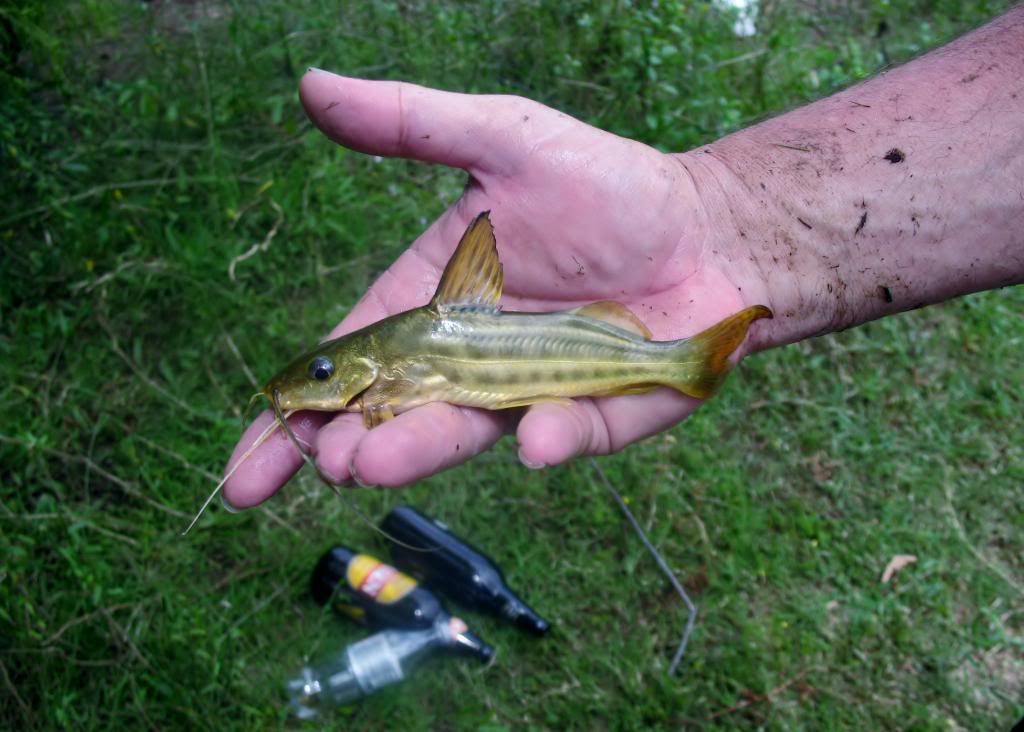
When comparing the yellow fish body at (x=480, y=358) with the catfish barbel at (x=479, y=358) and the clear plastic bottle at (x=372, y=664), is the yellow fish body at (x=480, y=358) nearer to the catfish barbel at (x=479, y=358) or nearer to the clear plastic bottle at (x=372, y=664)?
the catfish barbel at (x=479, y=358)

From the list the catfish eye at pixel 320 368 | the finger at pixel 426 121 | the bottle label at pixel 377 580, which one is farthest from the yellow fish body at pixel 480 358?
the bottle label at pixel 377 580

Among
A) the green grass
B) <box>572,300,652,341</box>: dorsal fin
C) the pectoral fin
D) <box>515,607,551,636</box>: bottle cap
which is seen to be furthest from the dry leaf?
the pectoral fin

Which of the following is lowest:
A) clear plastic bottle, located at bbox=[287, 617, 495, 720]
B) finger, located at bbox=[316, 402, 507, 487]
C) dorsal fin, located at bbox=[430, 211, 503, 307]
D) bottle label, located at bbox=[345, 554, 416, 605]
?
clear plastic bottle, located at bbox=[287, 617, 495, 720]

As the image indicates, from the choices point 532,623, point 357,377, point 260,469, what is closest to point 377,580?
point 532,623

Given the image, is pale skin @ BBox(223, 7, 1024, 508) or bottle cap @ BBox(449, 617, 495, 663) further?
bottle cap @ BBox(449, 617, 495, 663)

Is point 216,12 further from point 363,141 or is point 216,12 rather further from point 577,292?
point 577,292

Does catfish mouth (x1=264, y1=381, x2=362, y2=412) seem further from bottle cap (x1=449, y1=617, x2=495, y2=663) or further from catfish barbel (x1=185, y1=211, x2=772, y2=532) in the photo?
bottle cap (x1=449, y1=617, x2=495, y2=663)

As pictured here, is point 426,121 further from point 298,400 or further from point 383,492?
point 383,492
